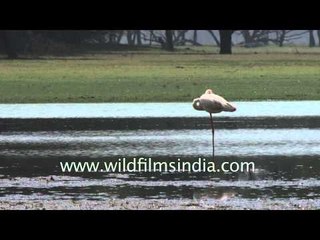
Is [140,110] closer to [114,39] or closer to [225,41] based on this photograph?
[114,39]

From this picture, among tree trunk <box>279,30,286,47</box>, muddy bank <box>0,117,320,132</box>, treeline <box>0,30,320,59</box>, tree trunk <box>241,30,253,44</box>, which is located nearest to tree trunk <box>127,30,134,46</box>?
treeline <box>0,30,320,59</box>

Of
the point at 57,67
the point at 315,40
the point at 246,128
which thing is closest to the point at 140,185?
the point at 315,40

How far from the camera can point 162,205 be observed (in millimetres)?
8469

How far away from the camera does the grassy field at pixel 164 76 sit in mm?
12633

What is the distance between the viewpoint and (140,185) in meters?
9.22

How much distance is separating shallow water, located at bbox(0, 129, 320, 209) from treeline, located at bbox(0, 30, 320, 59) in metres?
0.97

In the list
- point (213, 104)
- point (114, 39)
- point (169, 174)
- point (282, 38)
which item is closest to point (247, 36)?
point (282, 38)

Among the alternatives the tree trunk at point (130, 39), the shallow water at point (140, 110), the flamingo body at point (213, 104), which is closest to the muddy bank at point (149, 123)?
the shallow water at point (140, 110)

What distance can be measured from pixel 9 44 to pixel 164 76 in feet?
11.6

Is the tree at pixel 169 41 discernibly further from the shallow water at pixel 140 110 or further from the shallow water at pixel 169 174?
the shallow water at pixel 140 110

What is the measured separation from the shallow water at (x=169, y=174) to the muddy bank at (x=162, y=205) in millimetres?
17

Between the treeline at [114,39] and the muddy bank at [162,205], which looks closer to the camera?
the muddy bank at [162,205]

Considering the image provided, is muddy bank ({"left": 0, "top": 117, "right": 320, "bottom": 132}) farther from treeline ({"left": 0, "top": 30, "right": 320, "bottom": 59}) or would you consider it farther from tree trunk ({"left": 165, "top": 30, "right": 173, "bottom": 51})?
tree trunk ({"left": 165, "top": 30, "right": 173, "bottom": 51})
